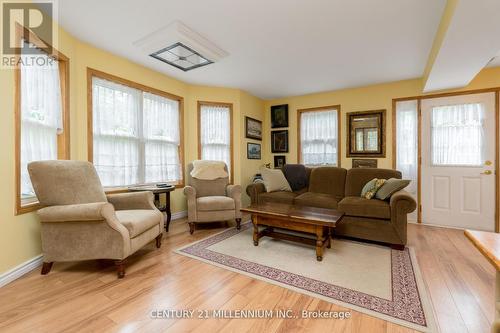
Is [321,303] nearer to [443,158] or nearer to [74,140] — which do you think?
[74,140]

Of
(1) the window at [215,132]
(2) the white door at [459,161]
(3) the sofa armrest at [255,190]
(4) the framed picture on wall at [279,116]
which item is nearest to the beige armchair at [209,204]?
(3) the sofa armrest at [255,190]

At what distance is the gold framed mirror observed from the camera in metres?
3.96

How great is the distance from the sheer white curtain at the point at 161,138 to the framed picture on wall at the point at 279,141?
6.89ft

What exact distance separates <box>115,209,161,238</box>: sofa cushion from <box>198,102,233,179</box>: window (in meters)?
1.86

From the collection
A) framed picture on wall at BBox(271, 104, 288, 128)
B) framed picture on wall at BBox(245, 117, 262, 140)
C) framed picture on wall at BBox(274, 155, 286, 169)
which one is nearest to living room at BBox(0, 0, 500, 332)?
framed picture on wall at BBox(245, 117, 262, 140)

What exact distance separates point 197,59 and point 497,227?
4791mm

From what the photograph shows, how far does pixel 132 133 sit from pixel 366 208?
3.31 metres

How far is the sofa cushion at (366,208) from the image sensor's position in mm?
2635

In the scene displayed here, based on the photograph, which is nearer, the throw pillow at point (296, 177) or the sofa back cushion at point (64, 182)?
the sofa back cushion at point (64, 182)

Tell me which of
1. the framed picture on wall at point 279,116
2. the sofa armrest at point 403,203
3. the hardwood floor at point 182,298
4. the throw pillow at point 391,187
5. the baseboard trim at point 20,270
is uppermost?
the framed picture on wall at point 279,116

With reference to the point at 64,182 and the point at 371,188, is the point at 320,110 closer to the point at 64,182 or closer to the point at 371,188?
the point at 371,188

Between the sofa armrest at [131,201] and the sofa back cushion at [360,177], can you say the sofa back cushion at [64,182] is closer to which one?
the sofa armrest at [131,201]

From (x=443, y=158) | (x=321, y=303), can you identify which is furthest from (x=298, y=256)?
(x=443, y=158)

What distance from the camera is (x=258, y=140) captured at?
16.2ft
